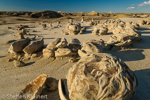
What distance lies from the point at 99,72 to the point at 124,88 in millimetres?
539

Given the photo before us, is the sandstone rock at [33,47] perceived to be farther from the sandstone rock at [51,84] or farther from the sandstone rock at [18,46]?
the sandstone rock at [51,84]

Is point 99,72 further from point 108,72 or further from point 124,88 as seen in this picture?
point 124,88

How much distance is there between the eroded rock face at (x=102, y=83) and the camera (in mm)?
1858

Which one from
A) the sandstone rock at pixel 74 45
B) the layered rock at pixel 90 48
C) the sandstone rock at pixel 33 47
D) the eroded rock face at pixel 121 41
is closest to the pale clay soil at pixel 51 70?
the eroded rock face at pixel 121 41

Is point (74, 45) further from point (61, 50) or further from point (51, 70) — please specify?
point (51, 70)

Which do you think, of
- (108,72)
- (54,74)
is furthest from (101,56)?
(54,74)

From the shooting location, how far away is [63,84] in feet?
8.15

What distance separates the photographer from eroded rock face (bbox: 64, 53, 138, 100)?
1.86m

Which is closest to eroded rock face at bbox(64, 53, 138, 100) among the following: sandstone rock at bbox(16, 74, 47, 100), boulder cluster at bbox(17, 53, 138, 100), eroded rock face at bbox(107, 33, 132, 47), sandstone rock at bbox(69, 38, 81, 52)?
boulder cluster at bbox(17, 53, 138, 100)

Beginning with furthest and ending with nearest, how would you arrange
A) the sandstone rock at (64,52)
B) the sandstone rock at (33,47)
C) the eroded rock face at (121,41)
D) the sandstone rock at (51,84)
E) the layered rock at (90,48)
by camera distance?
the eroded rock face at (121,41)
the sandstone rock at (33,47)
the sandstone rock at (64,52)
the layered rock at (90,48)
the sandstone rock at (51,84)

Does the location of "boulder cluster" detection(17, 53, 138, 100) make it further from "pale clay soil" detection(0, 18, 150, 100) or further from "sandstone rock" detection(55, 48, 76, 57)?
"sandstone rock" detection(55, 48, 76, 57)

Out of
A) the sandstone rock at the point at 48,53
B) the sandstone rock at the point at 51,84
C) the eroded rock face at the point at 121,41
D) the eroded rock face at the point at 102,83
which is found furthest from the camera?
the eroded rock face at the point at 121,41

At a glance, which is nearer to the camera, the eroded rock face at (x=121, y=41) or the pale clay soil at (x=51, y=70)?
the pale clay soil at (x=51, y=70)

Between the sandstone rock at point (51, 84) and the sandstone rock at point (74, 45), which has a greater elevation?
the sandstone rock at point (74, 45)
